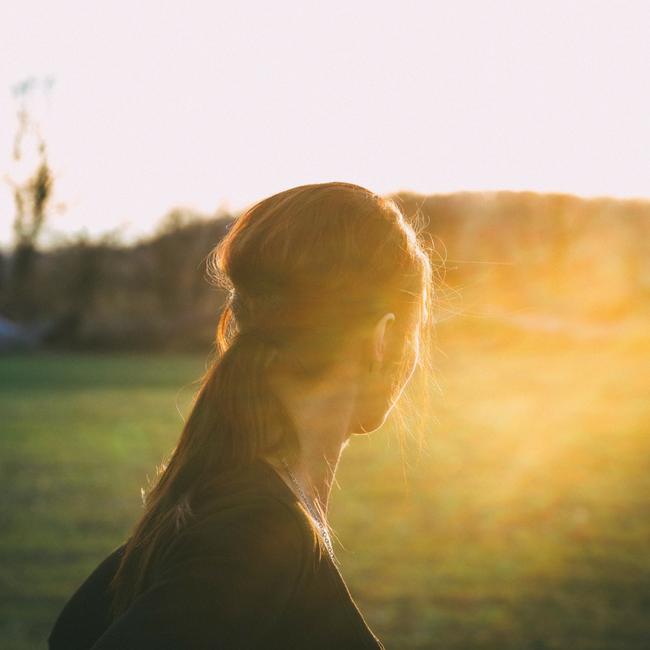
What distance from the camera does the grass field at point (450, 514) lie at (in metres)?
3.94

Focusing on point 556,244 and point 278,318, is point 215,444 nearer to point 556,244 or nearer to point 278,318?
point 278,318

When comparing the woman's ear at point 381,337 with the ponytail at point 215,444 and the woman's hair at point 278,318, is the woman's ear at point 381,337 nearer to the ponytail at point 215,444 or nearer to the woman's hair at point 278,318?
the woman's hair at point 278,318

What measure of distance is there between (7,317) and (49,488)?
92.4 feet

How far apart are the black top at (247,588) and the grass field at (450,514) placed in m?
0.67

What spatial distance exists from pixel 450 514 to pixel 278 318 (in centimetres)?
540

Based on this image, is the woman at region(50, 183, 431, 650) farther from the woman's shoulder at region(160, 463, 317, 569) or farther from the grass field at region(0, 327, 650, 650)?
the grass field at region(0, 327, 650, 650)

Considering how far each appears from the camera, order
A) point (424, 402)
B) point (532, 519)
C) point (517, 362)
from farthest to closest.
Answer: point (517, 362) < point (532, 519) < point (424, 402)

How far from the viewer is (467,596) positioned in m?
4.27

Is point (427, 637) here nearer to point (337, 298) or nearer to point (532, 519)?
point (532, 519)

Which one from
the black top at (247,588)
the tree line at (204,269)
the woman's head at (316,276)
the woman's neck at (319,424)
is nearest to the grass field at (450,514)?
the woman's neck at (319,424)

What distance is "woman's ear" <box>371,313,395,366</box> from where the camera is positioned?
1202 millimetres

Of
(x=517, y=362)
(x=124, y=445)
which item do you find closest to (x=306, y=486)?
(x=124, y=445)

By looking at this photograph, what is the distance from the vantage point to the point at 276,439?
112 cm

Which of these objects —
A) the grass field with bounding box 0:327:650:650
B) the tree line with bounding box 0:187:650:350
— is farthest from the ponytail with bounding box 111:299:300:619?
the tree line with bounding box 0:187:650:350
